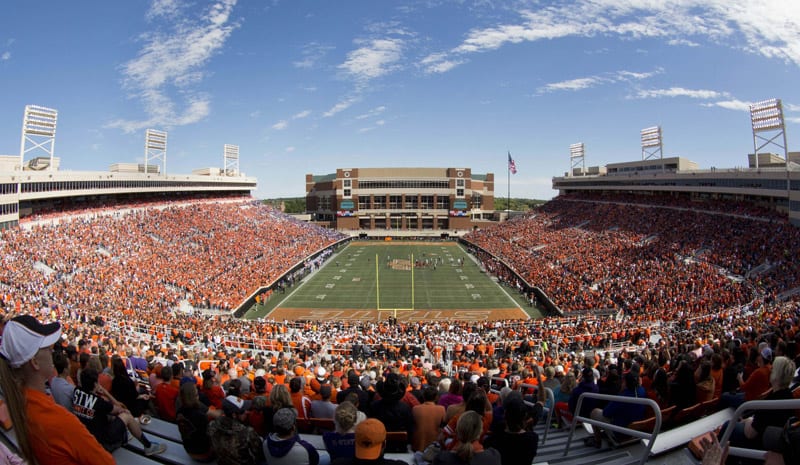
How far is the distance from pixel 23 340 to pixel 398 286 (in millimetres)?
40185

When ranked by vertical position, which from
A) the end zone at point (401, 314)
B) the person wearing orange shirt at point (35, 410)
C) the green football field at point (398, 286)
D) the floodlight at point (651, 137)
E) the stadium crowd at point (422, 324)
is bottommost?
the end zone at point (401, 314)

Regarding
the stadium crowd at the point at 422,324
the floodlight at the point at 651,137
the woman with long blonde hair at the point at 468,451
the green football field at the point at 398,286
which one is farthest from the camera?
the floodlight at the point at 651,137

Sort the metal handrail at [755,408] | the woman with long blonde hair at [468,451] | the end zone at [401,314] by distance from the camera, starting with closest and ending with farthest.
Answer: the metal handrail at [755,408] → the woman with long blonde hair at [468,451] → the end zone at [401,314]

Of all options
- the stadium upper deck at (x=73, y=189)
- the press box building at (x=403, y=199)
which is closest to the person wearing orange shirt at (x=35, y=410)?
the stadium upper deck at (x=73, y=189)

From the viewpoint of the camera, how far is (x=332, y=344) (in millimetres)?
18953

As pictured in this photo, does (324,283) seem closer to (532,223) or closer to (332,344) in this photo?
(332,344)

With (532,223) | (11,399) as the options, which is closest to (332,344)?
(11,399)

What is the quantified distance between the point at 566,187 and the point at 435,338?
65.3 meters

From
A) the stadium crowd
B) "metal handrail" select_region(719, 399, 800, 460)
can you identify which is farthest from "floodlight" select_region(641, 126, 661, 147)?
"metal handrail" select_region(719, 399, 800, 460)

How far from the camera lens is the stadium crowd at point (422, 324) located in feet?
20.8

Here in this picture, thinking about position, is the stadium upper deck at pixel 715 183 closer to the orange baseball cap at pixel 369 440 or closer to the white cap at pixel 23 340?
the orange baseball cap at pixel 369 440

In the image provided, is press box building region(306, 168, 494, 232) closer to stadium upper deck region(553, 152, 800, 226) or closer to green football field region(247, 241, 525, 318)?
stadium upper deck region(553, 152, 800, 226)

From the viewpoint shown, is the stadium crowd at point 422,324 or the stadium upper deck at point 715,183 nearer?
the stadium crowd at point 422,324

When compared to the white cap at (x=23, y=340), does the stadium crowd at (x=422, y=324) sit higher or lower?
lower
